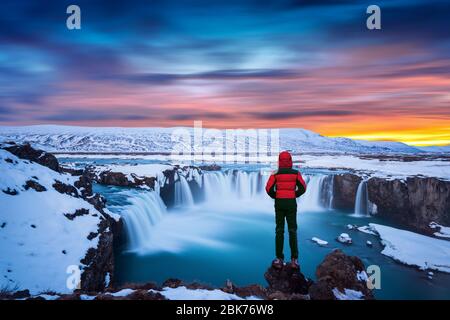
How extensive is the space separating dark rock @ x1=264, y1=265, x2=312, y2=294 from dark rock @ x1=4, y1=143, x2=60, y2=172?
1315 cm

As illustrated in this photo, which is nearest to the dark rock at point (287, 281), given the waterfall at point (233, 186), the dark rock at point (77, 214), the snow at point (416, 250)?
the dark rock at point (77, 214)

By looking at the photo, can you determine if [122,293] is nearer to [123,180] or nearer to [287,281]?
[287,281]

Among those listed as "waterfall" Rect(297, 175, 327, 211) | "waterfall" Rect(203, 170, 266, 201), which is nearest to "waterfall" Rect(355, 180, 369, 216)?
"waterfall" Rect(297, 175, 327, 211)

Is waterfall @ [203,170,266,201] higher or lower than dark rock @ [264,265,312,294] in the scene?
lower

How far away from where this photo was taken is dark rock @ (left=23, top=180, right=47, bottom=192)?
33.9 ft

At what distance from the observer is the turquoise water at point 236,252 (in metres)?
14.0

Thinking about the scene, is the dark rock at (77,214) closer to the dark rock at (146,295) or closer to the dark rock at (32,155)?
the dark rock at (32,155)

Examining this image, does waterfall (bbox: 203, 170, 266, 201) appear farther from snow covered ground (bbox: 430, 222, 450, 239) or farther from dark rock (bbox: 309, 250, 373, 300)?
dark rock (bbox: 309, 250, 373, 300)

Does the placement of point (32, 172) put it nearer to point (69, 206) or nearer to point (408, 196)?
point (69, 206)

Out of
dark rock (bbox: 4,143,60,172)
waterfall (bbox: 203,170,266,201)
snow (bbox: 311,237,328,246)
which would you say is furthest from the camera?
waterfall (bbox: 203,170,266,201)

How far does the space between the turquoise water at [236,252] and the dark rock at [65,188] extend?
16.6 feet

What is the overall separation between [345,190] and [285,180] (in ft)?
95.6
